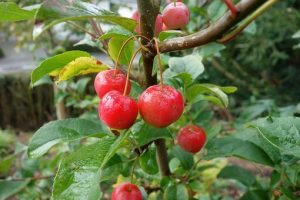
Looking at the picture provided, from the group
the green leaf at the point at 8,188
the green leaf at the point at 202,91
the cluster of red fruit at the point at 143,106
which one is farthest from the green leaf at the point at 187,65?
the green leaf at the point at 8,188

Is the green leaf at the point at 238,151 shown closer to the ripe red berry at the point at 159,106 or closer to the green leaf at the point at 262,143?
the green leaf at the point at 262,143

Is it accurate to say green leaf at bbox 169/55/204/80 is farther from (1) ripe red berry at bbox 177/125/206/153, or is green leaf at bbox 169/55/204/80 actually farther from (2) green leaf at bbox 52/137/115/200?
(2) green leaf at bbox 52/137/115/200

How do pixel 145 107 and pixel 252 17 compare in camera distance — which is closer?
pixel 252 17

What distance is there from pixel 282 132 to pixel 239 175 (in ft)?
1.43

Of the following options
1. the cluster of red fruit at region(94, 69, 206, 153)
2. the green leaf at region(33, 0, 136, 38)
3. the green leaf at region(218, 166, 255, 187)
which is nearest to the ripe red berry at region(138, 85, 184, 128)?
the cluster of red fruit at region(94, 69, 206, 153)

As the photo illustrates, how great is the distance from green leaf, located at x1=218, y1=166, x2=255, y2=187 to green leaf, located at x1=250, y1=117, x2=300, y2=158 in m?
0.40

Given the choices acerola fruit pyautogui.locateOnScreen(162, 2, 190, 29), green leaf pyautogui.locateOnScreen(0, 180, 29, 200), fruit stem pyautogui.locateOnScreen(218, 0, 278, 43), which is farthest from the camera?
green leaf pyautogui.locateOnScreen(0, 180, 29, 200)

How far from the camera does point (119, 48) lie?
0.69m

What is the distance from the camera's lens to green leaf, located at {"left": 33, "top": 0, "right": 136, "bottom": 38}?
19.8 inches

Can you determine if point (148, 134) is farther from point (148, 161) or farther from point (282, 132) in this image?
point (282, 132)

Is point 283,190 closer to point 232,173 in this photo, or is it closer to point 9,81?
point 232,173

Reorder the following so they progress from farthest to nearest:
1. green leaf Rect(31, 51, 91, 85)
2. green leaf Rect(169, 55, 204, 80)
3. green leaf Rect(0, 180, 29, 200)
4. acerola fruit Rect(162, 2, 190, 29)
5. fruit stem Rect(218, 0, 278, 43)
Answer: green leaf Rect(0, 180, 29, 200) < green leaf Rect(169, 55, 204, 80) < acerola fruit Rect(162, 2, 190, 29) < green leaf Rect(31, 51, 91, 85) < fruit stem Rect(218, 0, 278, 43)

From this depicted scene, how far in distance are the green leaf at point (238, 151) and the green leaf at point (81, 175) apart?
1.08 ft

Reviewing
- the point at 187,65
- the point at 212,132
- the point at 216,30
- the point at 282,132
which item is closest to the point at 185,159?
the point at 212,132
